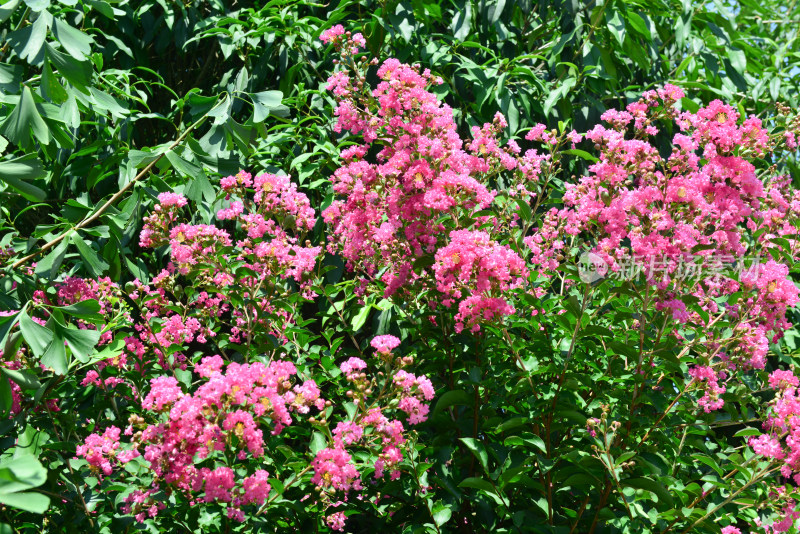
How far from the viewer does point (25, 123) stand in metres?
1.73

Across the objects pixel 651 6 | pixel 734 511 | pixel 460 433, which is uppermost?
pixel 651 6

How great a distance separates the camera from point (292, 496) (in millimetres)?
2107

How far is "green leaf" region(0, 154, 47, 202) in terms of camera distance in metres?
1.73

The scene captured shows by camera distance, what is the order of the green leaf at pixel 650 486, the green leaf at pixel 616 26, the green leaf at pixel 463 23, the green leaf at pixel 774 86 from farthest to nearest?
1. the green leaf at pixel 774 86
2. the green leaf at pixel 463 23
3. the green leaf at pixel 616 26
4. the green leaf at pixel 650 486

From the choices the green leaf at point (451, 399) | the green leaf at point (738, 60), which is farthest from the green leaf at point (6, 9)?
the green leaf at point (738, 60)

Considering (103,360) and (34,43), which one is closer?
(34,43)

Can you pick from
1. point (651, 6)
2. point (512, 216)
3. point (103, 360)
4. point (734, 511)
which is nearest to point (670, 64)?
point (651, 6)

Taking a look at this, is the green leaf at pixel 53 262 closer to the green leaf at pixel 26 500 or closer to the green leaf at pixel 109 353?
the green leaf at pixel 109 353

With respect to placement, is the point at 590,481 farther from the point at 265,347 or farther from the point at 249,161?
the point at 249,161

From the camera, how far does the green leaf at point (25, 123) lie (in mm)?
1706

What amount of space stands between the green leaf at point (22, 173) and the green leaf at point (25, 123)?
0.05m

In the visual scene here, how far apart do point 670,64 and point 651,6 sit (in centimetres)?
67

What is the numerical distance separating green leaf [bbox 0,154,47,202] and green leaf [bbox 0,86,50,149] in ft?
0.18

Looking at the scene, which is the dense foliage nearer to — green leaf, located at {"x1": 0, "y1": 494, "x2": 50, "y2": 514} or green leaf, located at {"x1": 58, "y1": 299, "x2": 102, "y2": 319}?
green leaf, located at {"x1": 58, "y1": 299, "x2": 102, "y2": 319}
